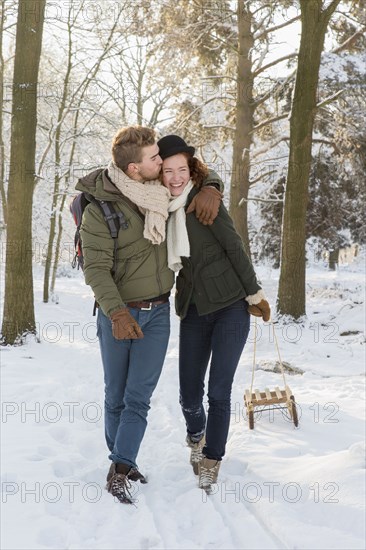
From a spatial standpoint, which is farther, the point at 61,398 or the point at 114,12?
the point at 114,12

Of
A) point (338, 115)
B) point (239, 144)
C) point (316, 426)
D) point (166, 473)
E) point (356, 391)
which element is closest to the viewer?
point (166, 473)

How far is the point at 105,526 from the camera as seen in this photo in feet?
9.97

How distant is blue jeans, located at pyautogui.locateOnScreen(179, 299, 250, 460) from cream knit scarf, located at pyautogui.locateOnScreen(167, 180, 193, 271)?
426 millimetres

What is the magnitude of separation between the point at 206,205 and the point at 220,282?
19.9 inches

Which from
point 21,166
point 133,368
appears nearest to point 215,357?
point 133,368

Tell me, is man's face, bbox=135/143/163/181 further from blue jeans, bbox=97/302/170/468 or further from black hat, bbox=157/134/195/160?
blue jeans, bbox=97/302/170/468

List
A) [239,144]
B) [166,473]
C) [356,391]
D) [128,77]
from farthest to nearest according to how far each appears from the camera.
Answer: [128,77]
[239,144]
[356,391]
[166,473]

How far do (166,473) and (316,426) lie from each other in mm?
1613

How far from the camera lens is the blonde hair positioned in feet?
10.7

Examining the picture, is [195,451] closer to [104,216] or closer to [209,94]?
[104,216]

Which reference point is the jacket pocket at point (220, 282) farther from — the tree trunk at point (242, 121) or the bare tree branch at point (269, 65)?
the tree trunk at point (242, 121)

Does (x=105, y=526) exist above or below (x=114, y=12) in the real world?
below

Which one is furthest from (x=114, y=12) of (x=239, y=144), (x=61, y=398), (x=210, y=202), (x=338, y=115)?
(x=210, y=202)

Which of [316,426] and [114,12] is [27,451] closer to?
[316,426]
